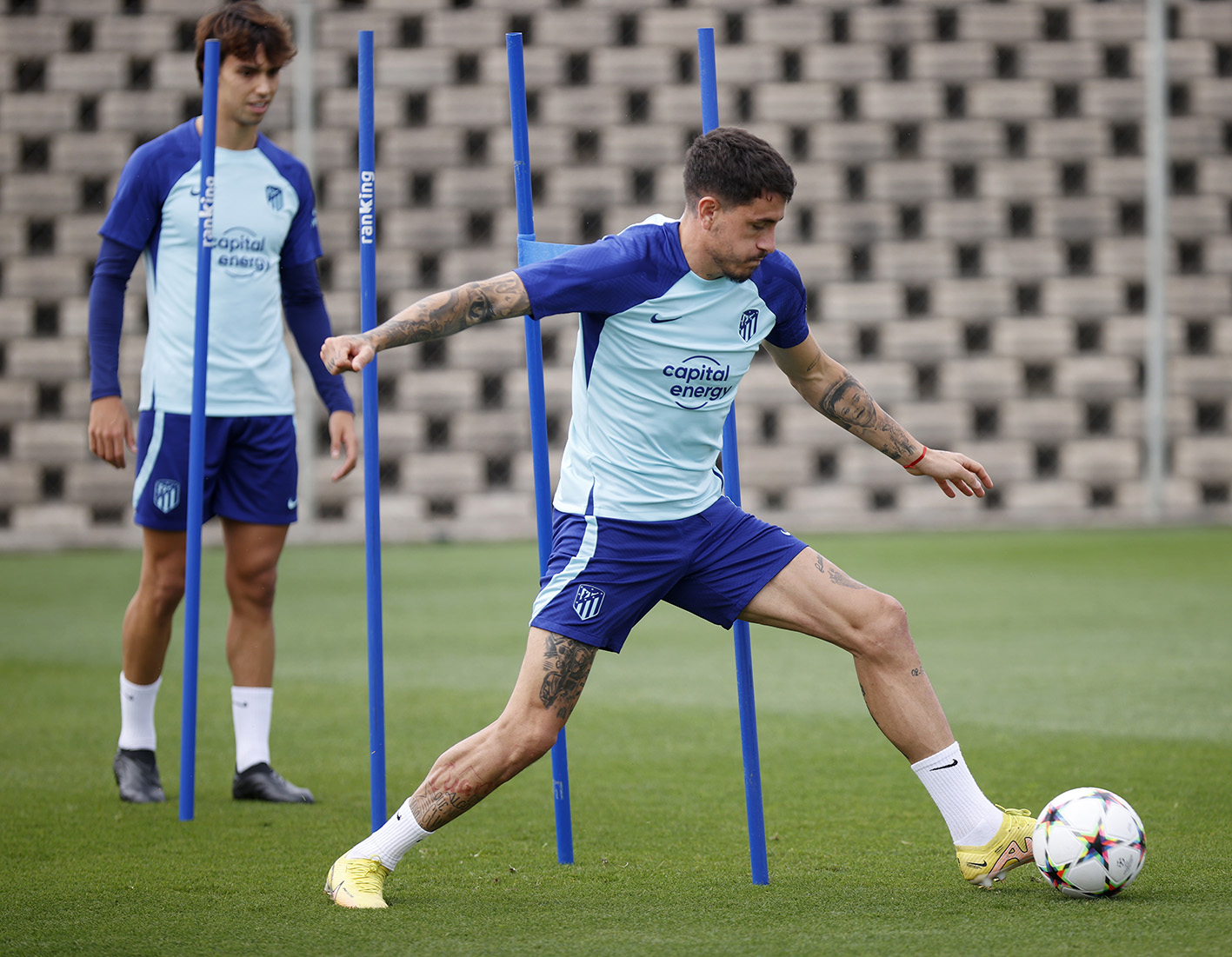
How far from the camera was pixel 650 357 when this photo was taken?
331 cm

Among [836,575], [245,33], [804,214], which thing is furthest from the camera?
[804,214]

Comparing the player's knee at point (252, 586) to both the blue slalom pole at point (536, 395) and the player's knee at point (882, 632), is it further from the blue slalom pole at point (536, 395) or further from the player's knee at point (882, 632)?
the player's knee at point (882, 632)

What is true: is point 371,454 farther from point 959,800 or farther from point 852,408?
point 959,800

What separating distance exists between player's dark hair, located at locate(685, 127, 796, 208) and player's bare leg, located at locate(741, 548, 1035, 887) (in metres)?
0.89

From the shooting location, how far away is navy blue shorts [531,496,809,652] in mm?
3328

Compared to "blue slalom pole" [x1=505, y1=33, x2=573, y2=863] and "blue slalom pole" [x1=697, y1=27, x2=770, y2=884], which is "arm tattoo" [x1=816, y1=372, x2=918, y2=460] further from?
"blue slalom pole" [x1=505, y1=33, x2=573, y2=863]

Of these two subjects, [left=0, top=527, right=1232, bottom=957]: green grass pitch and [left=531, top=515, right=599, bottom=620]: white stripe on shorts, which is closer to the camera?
[left=0, top=527, right=1232, bottom=957]: green grass pitch

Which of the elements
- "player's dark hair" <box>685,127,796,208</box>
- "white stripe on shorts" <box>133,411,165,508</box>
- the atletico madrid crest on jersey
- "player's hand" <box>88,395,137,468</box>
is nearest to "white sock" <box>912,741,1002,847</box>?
the atletico madrid crest on jersey

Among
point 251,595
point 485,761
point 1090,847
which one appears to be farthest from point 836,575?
point 251,595

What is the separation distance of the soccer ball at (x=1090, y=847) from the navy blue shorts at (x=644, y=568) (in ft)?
2.84

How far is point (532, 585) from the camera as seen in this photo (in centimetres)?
986

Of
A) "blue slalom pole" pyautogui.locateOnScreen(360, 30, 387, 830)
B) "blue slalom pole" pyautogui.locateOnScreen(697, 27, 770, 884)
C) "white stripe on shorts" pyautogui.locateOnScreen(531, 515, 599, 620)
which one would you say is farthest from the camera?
"blue slalom pole" pyautogui.locateOnScreen(360, 30, 387, 830)

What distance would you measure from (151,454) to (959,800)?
2.69 m

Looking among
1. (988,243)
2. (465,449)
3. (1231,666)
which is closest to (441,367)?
(465,449)
